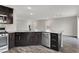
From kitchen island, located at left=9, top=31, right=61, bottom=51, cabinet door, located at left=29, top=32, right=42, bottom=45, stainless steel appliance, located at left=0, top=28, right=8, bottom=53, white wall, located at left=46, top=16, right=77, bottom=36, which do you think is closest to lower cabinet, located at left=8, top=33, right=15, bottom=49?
kitchen island, located at left=9, top=31, right=61, bottom=51

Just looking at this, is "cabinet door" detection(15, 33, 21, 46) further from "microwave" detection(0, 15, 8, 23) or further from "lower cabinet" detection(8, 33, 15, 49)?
"microwave" detection(0, 15, 8, 23)

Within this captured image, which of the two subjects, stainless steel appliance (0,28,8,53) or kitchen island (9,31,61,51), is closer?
stainless steel appliance (0,28,8,53)

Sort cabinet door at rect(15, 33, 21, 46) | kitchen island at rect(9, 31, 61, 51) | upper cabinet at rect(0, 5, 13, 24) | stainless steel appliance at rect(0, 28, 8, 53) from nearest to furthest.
Result: stainless steel appliance at rect(0, 28, 8, 53)
kitchen island at rect(9, 31, 61, 51)
upper cabinet at rect(0, 5, 13, 24)
cabinet door at rect(15, 33, 21, 46)

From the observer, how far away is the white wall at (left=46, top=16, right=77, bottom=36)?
2.94 m

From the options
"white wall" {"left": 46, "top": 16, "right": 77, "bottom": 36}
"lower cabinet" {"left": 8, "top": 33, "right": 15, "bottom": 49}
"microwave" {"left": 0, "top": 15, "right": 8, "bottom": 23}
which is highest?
"microwave" {"left": 0, "top": 15, "right": 8, "bottom": 23}

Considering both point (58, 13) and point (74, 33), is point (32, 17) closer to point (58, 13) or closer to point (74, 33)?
point (58, 13)

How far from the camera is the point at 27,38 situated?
4.27 meters

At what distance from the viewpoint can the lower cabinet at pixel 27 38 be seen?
13.7ft

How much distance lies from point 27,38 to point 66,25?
70.8 inches

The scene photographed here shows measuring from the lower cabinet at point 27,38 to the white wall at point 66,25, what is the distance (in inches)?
42.6

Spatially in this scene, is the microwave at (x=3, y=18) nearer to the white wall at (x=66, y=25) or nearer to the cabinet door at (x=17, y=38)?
the cabinet door at (x=17, y=38)

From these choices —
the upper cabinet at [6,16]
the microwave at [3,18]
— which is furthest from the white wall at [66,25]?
the microwave at [3,18]

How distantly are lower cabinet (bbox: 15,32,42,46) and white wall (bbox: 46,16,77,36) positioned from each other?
1081 mm
